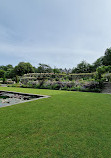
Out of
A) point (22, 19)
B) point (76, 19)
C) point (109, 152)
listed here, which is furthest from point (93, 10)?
point (109, 152)

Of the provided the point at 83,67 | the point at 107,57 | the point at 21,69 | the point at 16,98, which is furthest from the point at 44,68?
the point at 16,98

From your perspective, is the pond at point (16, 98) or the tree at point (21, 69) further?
the tree at point (21, 69)

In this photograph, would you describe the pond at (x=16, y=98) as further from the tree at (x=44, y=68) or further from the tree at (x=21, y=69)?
the tree at (x=21, y=69)

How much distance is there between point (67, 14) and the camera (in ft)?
29.4

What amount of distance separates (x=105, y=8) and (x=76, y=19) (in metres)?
2.67

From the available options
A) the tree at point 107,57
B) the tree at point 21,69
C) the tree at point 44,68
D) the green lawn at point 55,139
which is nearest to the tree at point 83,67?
the tree at point 107,57

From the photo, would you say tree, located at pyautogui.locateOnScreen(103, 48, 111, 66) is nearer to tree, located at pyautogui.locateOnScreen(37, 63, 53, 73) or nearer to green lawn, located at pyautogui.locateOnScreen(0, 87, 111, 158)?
Result: tree, located at pyautogui.locateOnScreen(37, 63, 53, 73)

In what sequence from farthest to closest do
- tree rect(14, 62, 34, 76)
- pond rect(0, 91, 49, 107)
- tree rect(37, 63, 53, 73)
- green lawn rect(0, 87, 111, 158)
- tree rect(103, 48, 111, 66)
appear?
tree rect(37, 63, 53, 73), tree rect(14, 62, 34, 76), tree rect(103, 48, 111, 66), pond rect(0, 91, 49, 107), green lawn rect(0, 87, 111, 158)

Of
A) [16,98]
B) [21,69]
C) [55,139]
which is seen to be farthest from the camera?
[21,69]

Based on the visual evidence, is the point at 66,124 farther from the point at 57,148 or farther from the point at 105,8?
the point at 105,8

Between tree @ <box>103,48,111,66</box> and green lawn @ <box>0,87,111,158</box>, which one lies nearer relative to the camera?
green lawn @ <box>0,87,111,158</box>

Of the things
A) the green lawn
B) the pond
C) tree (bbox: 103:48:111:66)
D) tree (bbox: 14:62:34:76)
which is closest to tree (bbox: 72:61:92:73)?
tree (bbox: 103:48:111:66)

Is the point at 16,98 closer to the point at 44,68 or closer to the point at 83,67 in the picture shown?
the point at 83,67

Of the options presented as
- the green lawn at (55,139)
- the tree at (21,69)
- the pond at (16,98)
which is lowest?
the pond at (16,98)
